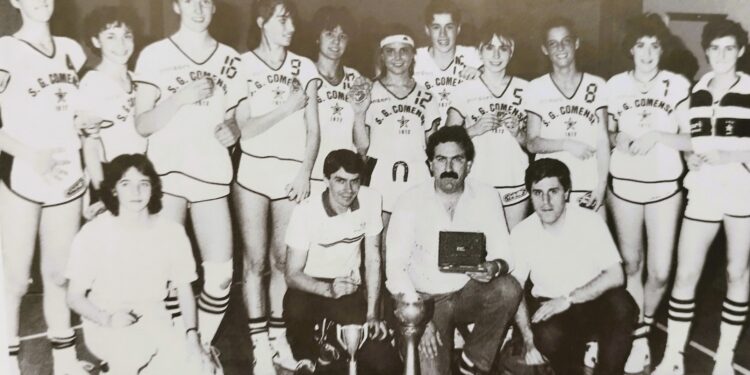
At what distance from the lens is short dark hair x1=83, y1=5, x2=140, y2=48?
2082 millimetres

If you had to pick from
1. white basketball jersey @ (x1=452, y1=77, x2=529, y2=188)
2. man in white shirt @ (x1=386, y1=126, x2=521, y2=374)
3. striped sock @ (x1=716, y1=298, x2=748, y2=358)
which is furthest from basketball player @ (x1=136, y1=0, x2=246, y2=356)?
striped sock @ (x1=716, y1=298, x2=748, y2=358)

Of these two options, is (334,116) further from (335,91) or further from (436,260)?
(436,260)

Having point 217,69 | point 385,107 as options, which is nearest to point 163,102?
point 217,69

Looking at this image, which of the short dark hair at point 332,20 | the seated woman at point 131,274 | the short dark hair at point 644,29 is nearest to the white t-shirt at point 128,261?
the seated woman at point 131,274

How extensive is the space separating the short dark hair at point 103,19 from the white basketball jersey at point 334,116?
65 centimetres

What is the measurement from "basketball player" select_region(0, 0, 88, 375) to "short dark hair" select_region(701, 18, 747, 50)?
2086 mm

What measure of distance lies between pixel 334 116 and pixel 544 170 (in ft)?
2.45

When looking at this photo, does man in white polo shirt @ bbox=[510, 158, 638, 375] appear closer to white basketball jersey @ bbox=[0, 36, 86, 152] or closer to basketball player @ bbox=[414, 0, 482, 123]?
basketball player @ bbox=[414, 0, 482, 123]

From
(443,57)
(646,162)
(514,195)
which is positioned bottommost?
(514,195)

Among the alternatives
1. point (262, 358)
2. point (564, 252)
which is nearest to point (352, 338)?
point (262, 358)

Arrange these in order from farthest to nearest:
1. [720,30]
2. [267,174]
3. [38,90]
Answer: [720,30] → [267,174] → [38,90]

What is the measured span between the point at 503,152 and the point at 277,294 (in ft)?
3.00

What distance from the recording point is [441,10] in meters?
2.20

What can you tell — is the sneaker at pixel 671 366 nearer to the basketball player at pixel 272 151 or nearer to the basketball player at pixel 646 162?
the basketball player at pixel 646 162
